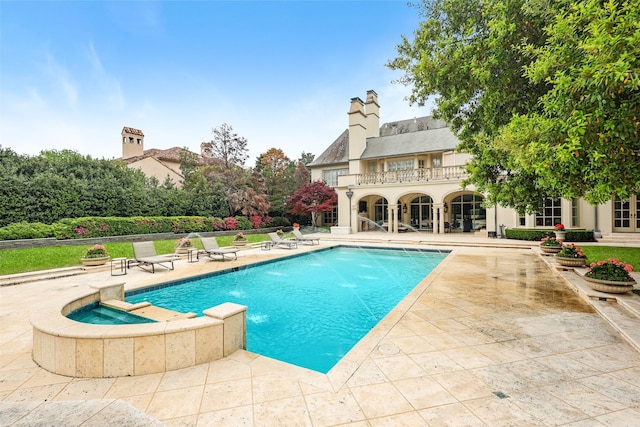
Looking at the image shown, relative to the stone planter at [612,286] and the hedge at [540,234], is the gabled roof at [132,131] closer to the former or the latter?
the hedge at [540,234]

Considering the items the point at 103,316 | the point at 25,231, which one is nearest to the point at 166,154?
the point at 25,231

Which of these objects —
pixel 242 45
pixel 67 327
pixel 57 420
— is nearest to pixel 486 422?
pixel 57 420

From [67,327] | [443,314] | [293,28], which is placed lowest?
[443,314]

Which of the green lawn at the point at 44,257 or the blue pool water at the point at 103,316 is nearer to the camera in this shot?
the blue pool water at the point at 103,316

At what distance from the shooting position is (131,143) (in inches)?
1592

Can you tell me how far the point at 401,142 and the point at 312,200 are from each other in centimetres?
984

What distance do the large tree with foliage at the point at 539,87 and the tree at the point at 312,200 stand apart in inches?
713

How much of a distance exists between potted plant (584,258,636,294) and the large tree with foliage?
176 cm

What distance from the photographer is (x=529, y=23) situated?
20.3 ft

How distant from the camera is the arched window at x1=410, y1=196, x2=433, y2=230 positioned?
2636 centimetres

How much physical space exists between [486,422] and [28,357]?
5.64 metres

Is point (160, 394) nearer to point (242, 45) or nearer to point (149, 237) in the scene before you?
point (149, 237)

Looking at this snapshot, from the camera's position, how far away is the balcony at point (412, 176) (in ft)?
70.4

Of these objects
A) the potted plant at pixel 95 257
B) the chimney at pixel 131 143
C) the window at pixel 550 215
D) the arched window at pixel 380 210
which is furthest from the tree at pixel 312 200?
the chimney at pixel 131 143
